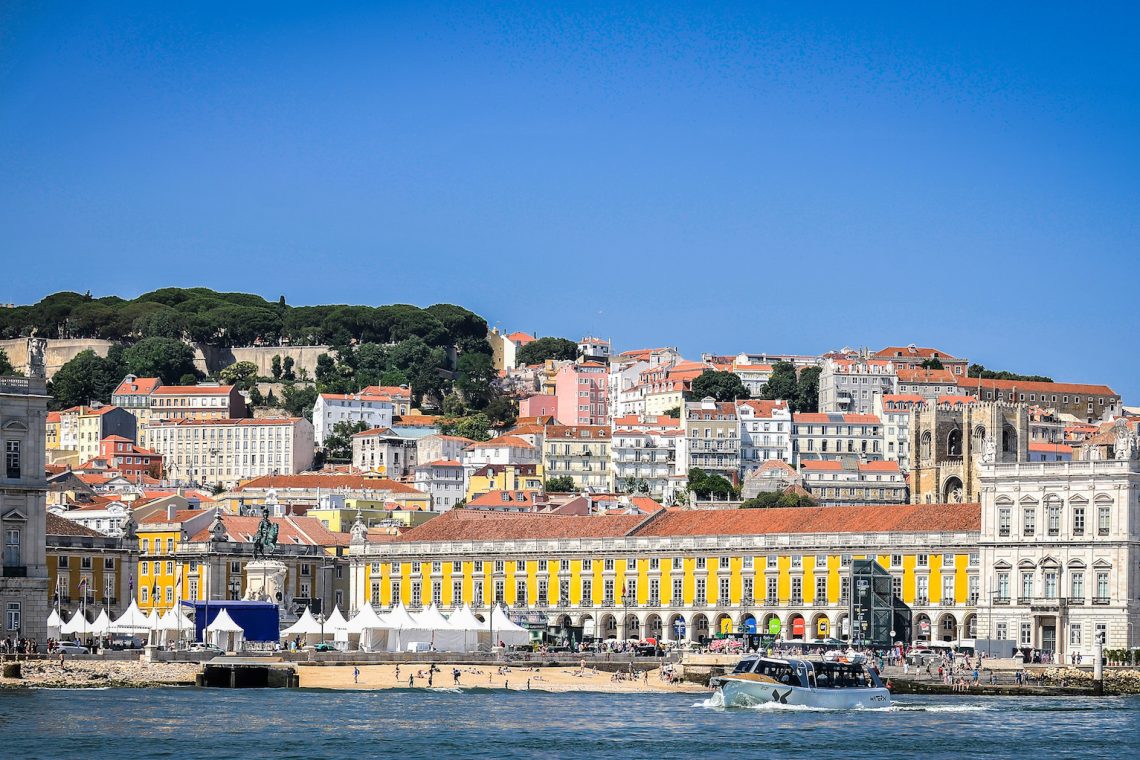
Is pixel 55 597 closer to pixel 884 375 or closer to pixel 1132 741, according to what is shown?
pixel 1132 741

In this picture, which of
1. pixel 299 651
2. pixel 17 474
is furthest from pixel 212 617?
pixel 17 474

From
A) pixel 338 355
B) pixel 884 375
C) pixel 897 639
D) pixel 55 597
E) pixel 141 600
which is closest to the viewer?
pixel 897 639

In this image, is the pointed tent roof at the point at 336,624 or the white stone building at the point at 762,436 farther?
the white stone building at the point at 762,436

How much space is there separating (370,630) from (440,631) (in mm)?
2183

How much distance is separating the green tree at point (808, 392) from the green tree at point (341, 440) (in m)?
30.9

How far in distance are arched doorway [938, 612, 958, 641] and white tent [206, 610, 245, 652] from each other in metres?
25.7

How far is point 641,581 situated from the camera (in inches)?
3622

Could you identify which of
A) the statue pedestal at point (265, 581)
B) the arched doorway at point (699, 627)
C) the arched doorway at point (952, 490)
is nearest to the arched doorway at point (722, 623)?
the arched doorway at point (699, 627)

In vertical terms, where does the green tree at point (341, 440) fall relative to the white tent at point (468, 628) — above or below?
above

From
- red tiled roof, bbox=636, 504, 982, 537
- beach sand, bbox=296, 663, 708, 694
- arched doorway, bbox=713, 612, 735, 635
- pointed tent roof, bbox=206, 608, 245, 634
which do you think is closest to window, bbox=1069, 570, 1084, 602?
red tiled roof, bbox=636, 504, 982, 537

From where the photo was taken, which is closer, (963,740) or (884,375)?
(963,740)

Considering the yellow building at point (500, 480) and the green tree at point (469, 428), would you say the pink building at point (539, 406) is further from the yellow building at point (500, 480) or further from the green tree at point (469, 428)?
the yellow building at point (500, 480)

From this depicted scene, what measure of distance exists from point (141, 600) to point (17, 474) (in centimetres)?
3272

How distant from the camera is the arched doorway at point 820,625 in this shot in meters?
86.8
